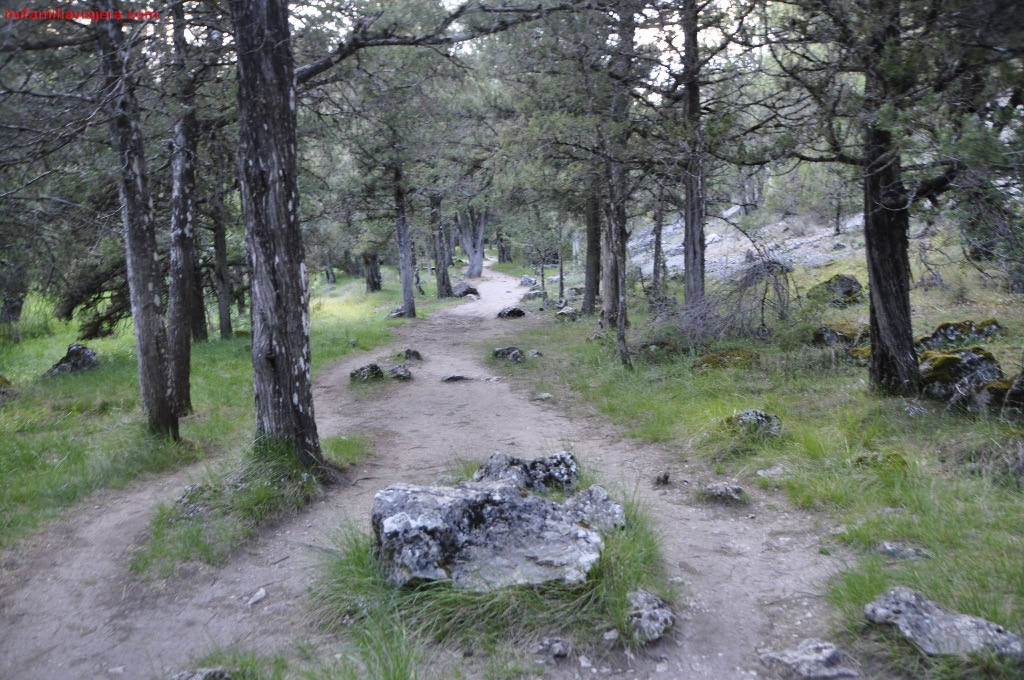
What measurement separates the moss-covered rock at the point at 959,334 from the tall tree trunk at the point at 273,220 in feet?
26.5

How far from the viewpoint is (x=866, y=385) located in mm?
8109

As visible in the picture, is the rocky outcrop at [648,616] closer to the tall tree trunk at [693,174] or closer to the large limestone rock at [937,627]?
the large limestone rock at [937,627]

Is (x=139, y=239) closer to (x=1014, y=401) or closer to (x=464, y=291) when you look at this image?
(x=1014, y=401)

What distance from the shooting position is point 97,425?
350 inches

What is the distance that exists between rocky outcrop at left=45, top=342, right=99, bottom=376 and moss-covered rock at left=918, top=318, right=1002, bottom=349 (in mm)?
14600

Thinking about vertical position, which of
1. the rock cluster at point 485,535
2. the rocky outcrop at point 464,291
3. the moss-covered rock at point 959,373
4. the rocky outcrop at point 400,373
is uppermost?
the rocky outcrop at point 464,291

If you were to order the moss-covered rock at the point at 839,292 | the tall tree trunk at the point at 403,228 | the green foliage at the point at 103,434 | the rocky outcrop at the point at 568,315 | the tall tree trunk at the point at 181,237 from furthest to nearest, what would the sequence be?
1. the tall tree trunk at the point at 403,228
2. the rocky outcrop at the point at 568,315
3. the moss-covered rock at the point at 839,292
4. the tall tree trunk at the point at 181,237
5. the green foliage at the point at 103,434

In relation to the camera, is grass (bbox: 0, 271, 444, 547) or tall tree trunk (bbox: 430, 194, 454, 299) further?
tall tree trunk (bbox: 430, 194, 454, 299)

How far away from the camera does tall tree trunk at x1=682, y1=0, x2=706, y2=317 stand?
10031 millimetres

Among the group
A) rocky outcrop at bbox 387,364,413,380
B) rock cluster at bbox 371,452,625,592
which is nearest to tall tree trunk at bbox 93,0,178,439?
rock cluster at bbox 371,452,625,592

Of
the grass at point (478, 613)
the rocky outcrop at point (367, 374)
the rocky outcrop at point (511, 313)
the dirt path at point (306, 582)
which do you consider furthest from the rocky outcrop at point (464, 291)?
the grass at point (478, 613)

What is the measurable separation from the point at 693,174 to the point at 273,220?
22.2 feet

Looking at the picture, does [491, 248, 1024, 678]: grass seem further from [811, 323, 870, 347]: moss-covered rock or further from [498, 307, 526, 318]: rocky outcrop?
[498, 307, 526, 318]: rocky outcrop

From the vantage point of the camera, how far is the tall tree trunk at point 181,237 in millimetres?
8703
